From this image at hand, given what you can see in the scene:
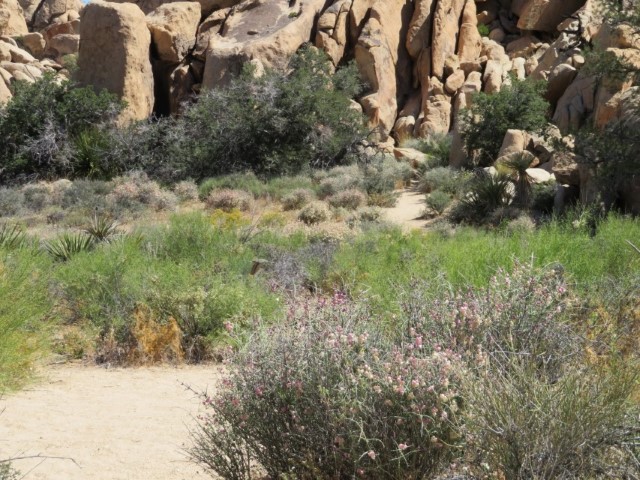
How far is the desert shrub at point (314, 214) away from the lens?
20.4 meters

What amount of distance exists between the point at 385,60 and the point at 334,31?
8.05 ft

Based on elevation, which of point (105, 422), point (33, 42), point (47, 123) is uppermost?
point (105, 422)

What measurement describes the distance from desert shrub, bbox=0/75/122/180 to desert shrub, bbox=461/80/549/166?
12.8 meters

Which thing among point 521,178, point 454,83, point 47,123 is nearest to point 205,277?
point 521,178

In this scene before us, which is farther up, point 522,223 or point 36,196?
point 522,223

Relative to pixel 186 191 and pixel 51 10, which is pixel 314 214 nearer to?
pixel 186 191

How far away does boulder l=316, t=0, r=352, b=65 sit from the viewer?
3256 centimetres

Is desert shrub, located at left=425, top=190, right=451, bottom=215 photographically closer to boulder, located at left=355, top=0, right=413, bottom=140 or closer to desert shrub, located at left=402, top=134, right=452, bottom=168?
desert shrub, located at left=402, top=134, right=452, bottom=168

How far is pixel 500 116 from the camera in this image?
24.3 m

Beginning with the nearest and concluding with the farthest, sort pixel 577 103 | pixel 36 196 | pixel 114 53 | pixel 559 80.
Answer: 1. pixel 577 103
2. pixel 36 196
3. pixel 559 80
4. pixel 114 53

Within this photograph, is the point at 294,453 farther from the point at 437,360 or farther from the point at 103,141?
the point at 103,141

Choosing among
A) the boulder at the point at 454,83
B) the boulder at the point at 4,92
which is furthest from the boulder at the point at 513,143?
the boulder at the point at 4,92

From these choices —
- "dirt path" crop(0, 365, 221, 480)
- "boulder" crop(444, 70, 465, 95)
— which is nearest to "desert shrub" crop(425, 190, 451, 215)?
"boulder" crop(444, 70, 465, 95)

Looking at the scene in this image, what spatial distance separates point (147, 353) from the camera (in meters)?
8.59
